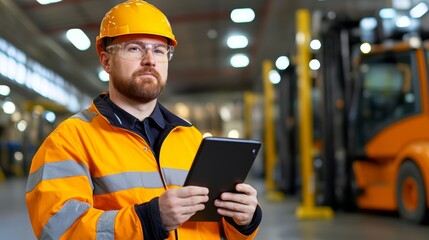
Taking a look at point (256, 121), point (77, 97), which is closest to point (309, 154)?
point (256, 121)

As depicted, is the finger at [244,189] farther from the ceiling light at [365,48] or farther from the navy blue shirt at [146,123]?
the ceiling light at [365,48]

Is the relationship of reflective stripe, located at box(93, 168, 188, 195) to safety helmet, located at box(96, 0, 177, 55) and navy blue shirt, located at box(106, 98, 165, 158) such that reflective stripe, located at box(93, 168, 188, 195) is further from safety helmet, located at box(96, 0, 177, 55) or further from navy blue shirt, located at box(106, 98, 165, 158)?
safety helmet, located at box(96, 0, 177, 55)

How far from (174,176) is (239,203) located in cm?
26

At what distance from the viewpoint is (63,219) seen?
1.53m

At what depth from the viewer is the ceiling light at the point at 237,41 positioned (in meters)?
17.5

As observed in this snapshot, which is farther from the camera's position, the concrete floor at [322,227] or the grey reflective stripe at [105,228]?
the concrete floor at [322,227]

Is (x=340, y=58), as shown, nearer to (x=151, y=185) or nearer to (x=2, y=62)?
(x=151, y=185)

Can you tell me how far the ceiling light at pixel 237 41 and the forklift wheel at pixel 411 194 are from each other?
11.4m

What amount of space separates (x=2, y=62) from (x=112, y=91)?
17.1 meters

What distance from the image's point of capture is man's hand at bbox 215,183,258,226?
168cm

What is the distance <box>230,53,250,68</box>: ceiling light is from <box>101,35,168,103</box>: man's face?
19.0 metres

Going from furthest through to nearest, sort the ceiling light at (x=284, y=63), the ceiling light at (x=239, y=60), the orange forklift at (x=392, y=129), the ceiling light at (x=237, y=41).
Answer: the ceiling light at (x=239, y=60)
the ceiling light at (x=237, y=41)
the ceiling light at (x=284, y=63)
the orange forklift at (x=392, y=129)

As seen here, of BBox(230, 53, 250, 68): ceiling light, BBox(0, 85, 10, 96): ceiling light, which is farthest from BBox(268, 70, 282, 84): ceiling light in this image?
BBox(0, 85, 10, 96): ceiling light

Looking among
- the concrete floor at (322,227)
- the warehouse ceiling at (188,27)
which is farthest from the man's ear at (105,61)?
the warehouse ceiling at (188,27)
